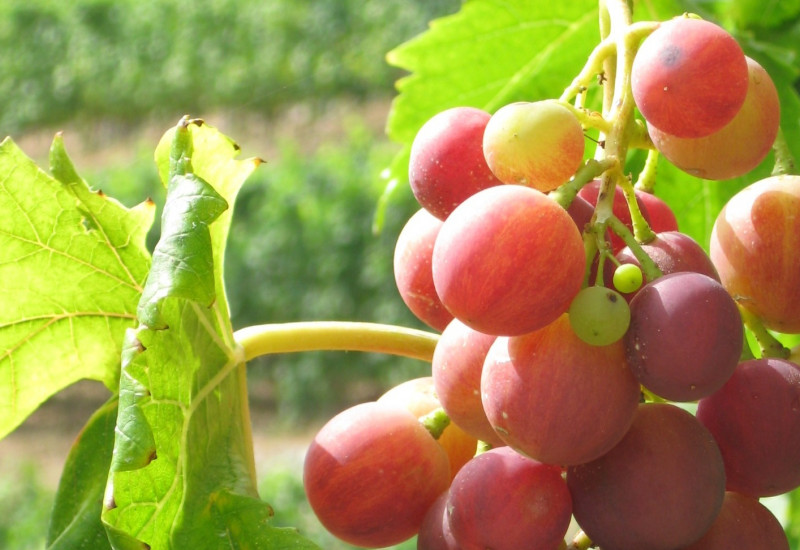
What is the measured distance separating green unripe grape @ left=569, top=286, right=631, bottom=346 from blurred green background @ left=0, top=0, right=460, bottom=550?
12.6 feet

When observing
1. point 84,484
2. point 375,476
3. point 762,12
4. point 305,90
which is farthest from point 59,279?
point 305,90

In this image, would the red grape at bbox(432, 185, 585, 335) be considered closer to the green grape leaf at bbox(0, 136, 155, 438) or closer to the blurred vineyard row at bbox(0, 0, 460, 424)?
the green grape leaf at bbox(0, 136, 155, 438)

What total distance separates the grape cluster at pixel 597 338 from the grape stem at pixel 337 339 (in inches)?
3.4

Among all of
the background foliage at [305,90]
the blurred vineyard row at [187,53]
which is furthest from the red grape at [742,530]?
the blurred vineyard row at [187,53]

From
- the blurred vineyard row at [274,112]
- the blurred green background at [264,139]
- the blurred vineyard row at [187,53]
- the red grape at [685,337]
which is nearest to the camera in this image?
the red grape at [685,337]

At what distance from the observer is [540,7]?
2.80ft

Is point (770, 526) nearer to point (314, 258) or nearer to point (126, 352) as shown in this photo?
point (126, 352)

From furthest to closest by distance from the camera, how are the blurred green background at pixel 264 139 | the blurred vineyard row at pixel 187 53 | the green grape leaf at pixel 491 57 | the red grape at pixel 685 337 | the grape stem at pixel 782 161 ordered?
the blurred vineyard row at pixel 187 53, the blurred green background at pixel 264 139, the green grape leaf at pixel 491 57, the grape stem at pixel 782 161, the red grape at pixel 685 337

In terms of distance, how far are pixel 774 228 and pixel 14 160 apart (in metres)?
0.46

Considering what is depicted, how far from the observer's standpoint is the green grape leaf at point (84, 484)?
625 mm

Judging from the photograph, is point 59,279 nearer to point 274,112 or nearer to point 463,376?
point 463,376

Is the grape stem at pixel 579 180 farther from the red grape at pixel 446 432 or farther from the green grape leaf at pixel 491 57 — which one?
the green grape leaf at pixel 491 57

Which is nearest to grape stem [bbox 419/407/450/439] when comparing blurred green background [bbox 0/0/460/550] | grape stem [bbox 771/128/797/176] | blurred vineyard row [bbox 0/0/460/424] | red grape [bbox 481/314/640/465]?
red grape [bbox 481/314/640/465]

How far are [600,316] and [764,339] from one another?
14cm
